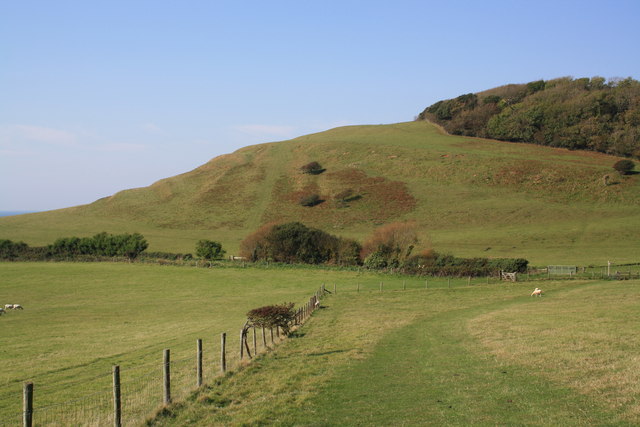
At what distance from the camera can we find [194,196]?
117812mm

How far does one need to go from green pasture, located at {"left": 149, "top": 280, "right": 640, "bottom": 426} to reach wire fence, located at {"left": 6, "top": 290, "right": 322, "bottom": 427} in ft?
2.13

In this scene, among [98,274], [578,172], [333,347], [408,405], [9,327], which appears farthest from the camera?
[578,172]

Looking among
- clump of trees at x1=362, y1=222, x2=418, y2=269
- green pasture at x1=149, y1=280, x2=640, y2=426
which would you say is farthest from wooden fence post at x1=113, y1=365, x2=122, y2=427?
clump of trees at x1=362, y1=222, x2=418, y2=269

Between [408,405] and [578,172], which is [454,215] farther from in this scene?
[408,405]

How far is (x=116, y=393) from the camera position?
10.5 meters

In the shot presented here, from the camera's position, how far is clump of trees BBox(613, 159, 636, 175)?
303ft

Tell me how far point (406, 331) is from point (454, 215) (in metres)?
65.2

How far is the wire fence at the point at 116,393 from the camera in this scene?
11.1m

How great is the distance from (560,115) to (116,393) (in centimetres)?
13073

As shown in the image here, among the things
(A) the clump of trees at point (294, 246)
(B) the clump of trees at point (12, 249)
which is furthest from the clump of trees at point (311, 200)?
(B) the clump of trees at point (12, 249)

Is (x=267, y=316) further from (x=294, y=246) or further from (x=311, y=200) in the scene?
(x=311, y=200)

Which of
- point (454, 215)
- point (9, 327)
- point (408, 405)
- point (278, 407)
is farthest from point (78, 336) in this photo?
point (454, 215)

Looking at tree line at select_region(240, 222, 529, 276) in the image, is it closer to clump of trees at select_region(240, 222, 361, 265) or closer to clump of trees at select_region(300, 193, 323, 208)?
clump of trees at select_region(240, 222, 361, 265)

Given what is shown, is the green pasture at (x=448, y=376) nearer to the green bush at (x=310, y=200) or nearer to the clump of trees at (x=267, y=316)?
the clump of trees at (x=267, y=316)
